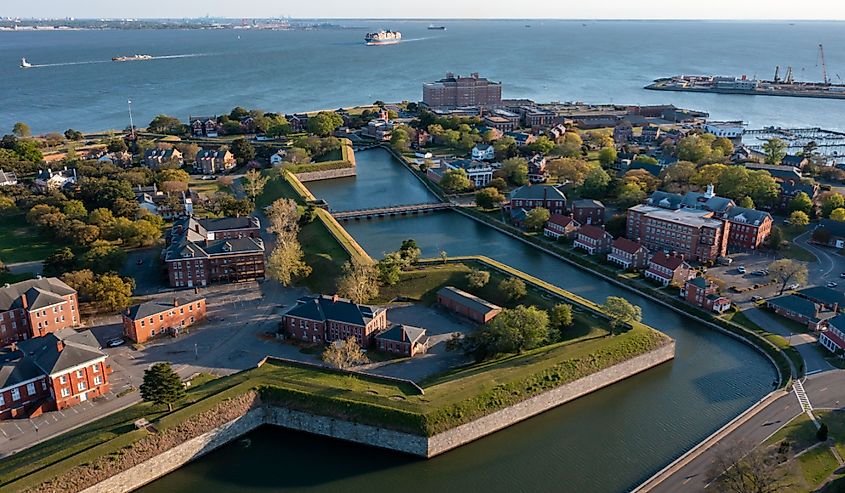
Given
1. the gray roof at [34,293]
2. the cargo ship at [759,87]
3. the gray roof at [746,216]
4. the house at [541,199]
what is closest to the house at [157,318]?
the gray roof at [34,293]

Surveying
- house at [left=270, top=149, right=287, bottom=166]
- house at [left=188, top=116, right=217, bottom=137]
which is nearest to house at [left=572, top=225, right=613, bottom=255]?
house at [left=270, top=149, right=287, bottom=166]

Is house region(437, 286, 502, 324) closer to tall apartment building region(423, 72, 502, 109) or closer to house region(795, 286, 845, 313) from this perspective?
house region(795, 286, 845, 313)

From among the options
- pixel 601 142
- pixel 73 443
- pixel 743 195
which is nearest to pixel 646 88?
pixel 601 142

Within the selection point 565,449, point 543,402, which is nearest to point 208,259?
point 543,402

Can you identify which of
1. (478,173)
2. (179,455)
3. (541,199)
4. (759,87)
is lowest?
(179,455)

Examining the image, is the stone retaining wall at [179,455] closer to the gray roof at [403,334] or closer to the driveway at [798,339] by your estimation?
the gray roof at [403,334]

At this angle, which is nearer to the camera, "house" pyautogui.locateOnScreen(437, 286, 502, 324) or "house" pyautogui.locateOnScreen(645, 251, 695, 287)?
"house" pyautogui.locateOnScreen(437, 286, 502, 324)

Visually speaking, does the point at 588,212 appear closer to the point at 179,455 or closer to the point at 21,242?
the point at 179,455
